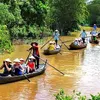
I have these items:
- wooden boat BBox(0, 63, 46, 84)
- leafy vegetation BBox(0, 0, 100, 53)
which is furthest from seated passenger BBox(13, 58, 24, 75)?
leafy vegetation BBox(0, 0, 100, 53)

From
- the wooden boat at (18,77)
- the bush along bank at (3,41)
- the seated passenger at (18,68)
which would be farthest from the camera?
the bush along bank at (3,41)

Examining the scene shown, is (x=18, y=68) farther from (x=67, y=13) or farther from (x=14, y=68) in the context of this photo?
(x=67, y=13)

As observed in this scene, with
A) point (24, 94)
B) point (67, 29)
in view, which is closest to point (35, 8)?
point (67, 29)

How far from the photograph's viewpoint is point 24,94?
12.3m

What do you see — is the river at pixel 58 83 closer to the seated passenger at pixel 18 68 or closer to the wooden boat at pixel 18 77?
the wooden boat at pixel 18 77

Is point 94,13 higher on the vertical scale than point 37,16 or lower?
higher

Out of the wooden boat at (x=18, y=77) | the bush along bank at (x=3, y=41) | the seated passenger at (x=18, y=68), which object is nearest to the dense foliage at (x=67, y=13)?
the bush along bank at (x=3, y=41)

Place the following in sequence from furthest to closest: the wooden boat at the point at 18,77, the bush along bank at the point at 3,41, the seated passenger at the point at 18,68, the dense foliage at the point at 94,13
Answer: the dense foliage at the point at 94,13 < the bush along bank at the point at 3,41 < the seated passenger at the point at 18,68 < the wooden boat at the point at 18,77

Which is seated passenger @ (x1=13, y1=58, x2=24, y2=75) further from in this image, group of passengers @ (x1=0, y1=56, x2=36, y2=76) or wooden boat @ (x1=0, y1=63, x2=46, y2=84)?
wooden boat @ (x1=0, y1=63, x2=46, y2=84)

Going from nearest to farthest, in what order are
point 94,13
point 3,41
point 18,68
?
point 18,68 < point 3,41 < point 94,13

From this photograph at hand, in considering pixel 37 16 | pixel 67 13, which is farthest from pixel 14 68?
pixel 67 13

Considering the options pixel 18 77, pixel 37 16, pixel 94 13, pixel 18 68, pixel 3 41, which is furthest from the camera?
pixel 94 13

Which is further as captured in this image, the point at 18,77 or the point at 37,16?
the point at 37,16

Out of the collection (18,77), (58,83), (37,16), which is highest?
(37,16)
